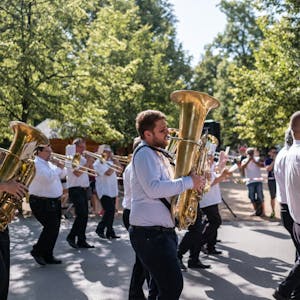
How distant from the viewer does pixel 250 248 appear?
7.72 m

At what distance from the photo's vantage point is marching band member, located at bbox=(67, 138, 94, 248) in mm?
7726

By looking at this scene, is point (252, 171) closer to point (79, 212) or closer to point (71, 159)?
point (79, 212)

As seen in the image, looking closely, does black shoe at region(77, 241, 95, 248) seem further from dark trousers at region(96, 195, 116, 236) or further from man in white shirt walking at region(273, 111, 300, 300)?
man in white shirt walking at region(273, 111, 300, 300)

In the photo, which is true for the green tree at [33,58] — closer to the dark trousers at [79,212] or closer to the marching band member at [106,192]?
the marching band member at [106,192]

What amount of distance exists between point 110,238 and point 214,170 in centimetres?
297

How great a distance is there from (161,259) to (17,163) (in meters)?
1.55

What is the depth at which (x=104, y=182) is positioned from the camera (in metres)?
8.70

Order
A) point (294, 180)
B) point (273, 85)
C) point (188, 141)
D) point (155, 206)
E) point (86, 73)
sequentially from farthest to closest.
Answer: point (273, 85), point (86, 73), point (294, 180), point (188, 141), point (155, 206)

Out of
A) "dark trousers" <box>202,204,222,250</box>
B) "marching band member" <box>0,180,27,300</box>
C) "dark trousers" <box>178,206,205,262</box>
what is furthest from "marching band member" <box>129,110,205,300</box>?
"dark trousers" <box>202,204,222,250</box>

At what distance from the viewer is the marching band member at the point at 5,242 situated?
3.68m

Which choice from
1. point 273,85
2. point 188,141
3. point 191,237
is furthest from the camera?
point 273,85

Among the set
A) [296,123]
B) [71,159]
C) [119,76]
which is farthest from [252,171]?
[296,123]

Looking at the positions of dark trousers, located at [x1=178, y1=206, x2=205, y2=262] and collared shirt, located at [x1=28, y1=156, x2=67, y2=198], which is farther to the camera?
collared shirt, located at [x1=28, y1=156, x2=67, y2=198]

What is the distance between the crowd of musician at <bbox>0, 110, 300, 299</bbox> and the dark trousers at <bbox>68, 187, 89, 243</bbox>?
2cm
